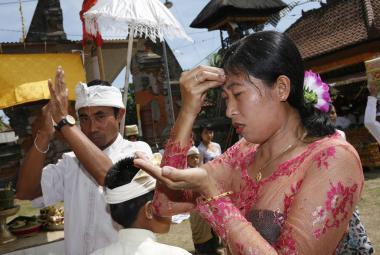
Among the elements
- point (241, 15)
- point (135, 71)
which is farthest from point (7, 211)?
point (241, 15)

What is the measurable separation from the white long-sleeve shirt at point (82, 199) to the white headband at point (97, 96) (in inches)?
10.6

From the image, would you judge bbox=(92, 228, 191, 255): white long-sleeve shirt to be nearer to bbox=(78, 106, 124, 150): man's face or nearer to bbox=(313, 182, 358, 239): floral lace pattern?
bbox=(78, 106, 124, 150): man's face

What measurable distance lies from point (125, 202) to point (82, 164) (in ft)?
1.92

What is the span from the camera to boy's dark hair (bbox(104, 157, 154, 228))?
6.77ft

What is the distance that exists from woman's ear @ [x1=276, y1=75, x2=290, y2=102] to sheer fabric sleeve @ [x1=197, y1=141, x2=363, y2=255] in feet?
0.87

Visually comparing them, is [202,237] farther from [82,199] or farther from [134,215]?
[134,215]

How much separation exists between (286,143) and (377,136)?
2562mm

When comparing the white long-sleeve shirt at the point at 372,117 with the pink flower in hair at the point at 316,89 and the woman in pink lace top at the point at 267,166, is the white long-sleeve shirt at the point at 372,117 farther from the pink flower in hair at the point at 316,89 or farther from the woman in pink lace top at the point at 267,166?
the woman in pink lace top at the point at 267,166

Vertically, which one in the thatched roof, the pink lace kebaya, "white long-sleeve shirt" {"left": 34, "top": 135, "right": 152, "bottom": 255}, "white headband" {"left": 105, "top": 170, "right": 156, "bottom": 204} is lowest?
"white long-sleeve shirt" {"left": 34, "top": 135, "right": 152, "bottom": 255}

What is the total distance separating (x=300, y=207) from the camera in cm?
132

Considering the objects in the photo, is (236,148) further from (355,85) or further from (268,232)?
(355,85)

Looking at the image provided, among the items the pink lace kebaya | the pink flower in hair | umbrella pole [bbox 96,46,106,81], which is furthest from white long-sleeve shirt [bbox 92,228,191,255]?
umbrella pole [bbox 96,46,106,81]

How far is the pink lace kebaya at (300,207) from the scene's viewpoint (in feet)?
4.23

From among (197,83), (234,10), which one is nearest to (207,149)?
(197,83)
